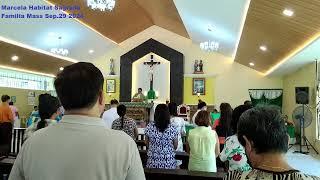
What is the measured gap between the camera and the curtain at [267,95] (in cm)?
1423

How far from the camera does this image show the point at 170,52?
50.0 feet

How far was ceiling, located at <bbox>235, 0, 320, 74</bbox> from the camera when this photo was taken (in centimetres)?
605

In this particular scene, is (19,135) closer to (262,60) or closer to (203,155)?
(203,155)

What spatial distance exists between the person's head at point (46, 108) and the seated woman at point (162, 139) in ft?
4.88

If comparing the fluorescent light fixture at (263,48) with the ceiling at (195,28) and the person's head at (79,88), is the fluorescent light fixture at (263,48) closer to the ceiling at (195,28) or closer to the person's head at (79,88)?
the ceiling at (195,28)

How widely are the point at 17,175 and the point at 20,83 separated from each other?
12.6 m

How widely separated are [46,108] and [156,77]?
13074 mm

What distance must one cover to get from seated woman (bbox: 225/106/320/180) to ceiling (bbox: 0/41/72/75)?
9.96m

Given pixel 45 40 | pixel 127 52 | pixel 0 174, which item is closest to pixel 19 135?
pixel 0 174

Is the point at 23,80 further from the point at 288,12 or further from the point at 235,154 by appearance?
the point at 235,154

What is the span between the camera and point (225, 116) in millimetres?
4355

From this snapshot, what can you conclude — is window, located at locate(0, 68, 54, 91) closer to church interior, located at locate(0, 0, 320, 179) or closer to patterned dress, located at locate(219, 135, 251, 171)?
church interior, located at locate(0, 0, 320, 179)

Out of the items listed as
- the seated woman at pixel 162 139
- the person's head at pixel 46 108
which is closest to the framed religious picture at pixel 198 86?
the seated woman at pixel 162 139

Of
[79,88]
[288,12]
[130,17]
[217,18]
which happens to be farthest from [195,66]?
[79,88]
